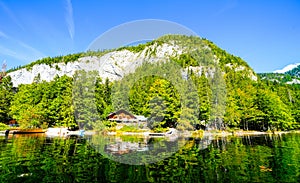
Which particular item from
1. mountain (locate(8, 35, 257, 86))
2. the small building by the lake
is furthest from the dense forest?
mountain (locate(8, 35, 257, 86))

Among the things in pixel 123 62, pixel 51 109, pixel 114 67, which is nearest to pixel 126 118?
pixel 51 109

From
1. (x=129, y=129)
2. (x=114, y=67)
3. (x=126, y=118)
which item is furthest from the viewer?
(x=114, y=67)

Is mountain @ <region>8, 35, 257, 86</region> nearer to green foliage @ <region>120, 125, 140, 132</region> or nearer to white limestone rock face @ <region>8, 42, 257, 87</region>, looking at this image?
white limestone rock face @ <region>8, 42, 257, 87</region>

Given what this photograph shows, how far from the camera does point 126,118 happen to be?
51.0m

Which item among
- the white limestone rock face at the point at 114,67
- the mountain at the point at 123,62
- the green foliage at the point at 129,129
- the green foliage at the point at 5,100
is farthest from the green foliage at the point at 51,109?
the mountain at the point at 123,62

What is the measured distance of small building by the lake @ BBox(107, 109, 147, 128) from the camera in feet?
159

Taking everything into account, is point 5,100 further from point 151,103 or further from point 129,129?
point 151,103

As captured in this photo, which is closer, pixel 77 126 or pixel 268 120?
pixel 77 126

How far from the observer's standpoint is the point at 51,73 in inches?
4732

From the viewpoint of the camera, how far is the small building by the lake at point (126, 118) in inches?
1909

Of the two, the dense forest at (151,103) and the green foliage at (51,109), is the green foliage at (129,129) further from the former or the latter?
the green foliage at (51,109)

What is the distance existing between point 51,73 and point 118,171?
Answer: 12084cm

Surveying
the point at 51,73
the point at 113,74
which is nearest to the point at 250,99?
the point at 113,74

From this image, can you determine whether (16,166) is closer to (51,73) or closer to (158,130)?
(158,130)
